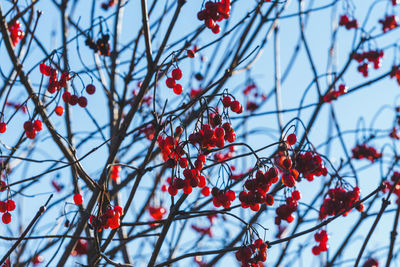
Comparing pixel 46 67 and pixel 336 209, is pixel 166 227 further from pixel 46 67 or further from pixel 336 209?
pixel 46 67

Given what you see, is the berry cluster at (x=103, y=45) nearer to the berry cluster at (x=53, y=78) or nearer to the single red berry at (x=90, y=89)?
the single red berry at (x=90, y=89)

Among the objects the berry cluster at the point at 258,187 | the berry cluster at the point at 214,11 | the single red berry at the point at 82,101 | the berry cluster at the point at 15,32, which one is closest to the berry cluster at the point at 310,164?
the berry cluster at the point at 258,187

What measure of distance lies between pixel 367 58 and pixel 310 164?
2084 millimetres

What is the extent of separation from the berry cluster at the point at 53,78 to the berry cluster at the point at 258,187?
108 cm

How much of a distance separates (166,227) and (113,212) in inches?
8.1

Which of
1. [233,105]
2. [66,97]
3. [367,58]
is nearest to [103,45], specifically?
[66,97]

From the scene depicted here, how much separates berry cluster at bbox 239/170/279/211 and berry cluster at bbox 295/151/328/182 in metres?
0.40

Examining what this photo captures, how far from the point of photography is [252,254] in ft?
5.57

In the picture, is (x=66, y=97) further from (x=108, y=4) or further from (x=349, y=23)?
(x=349, y=23)

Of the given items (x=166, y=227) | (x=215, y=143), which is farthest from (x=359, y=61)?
(x=166, y=227)

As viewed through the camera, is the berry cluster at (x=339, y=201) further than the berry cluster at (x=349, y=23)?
No

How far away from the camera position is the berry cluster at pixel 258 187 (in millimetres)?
1824

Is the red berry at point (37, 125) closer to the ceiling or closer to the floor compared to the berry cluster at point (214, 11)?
closer to the floor

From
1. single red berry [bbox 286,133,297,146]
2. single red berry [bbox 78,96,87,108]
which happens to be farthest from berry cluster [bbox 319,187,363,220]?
single red berry [bbox 78,96,87,108]
